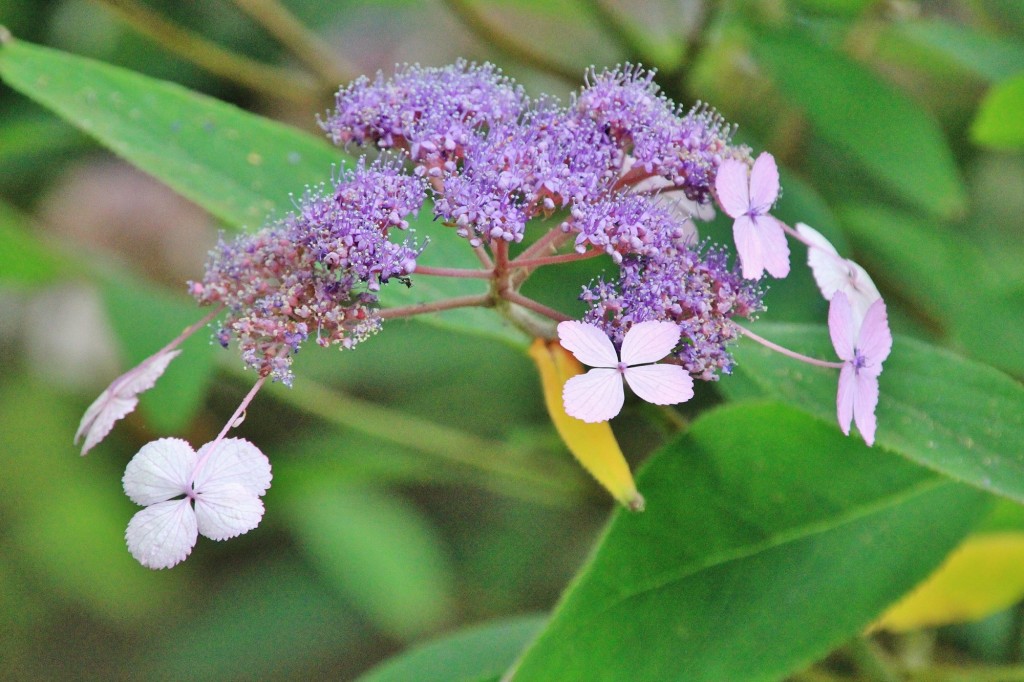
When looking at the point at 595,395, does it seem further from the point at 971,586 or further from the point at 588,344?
the point at 971,586

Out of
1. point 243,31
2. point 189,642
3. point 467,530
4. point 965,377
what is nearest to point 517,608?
point 467,530

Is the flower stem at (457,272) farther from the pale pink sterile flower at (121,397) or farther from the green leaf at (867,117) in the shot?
the green leaf at (867,117)

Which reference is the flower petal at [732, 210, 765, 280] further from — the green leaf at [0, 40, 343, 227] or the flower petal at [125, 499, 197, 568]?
the green leaf at [0, 40, 343, 227]

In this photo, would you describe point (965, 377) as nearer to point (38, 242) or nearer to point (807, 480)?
point (807, 480)

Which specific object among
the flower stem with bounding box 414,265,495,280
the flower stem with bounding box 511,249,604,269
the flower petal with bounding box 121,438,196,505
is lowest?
the flower petal with bounding box 121,438,196,505

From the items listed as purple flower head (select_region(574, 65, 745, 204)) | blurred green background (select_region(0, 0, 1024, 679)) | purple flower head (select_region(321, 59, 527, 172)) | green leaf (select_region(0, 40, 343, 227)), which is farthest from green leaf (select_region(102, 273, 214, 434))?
purple flower head (select_region(574, 65, 745, 204))

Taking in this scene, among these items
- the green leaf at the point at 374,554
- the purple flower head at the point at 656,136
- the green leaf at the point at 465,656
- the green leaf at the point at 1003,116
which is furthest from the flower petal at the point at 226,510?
the green leaf at the point at 374,554
